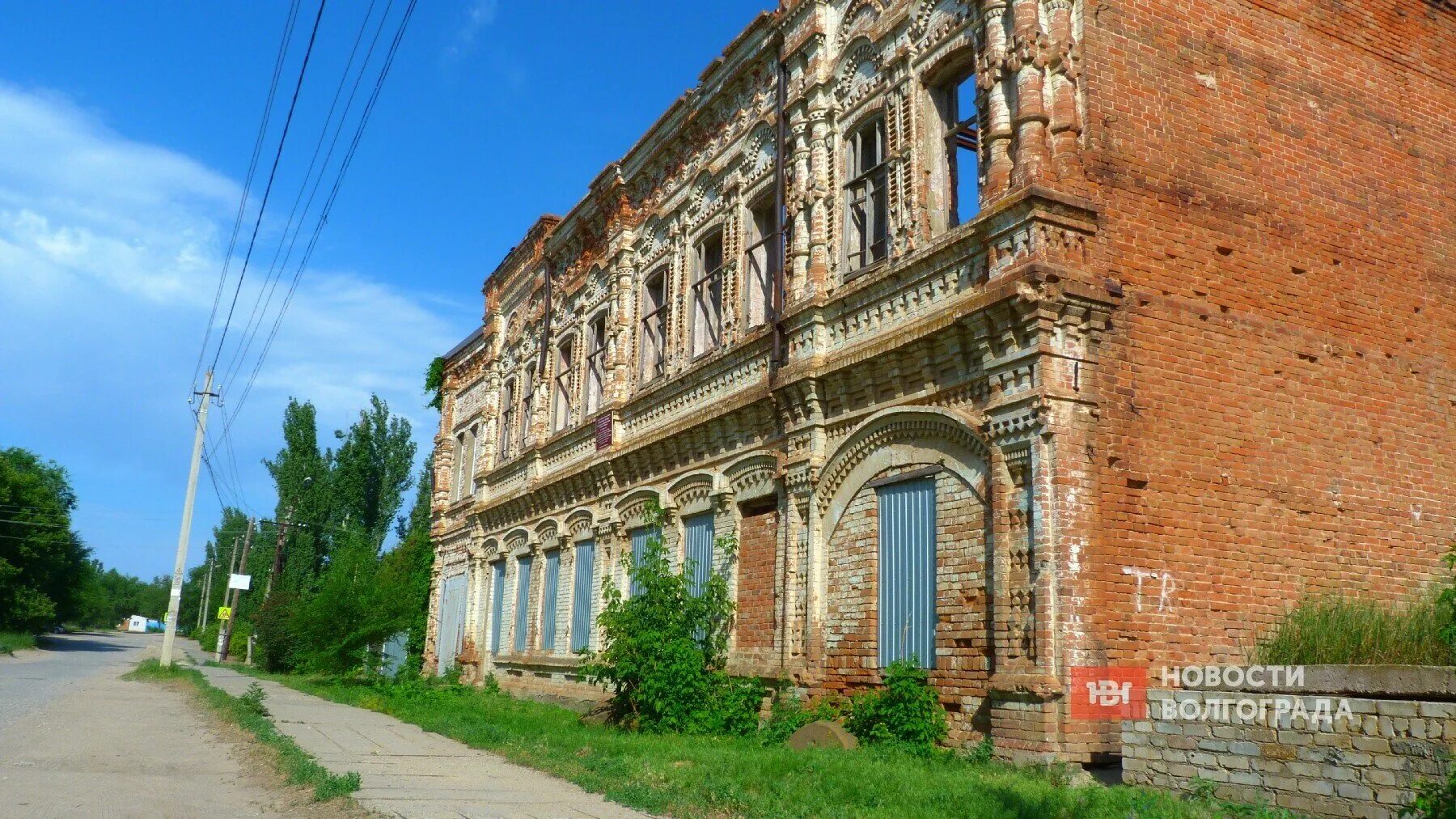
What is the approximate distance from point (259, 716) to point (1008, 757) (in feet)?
34.4

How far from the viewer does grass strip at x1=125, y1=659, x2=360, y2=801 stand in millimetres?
8250

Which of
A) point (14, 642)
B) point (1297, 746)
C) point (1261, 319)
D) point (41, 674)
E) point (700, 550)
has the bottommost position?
point (41, 674)

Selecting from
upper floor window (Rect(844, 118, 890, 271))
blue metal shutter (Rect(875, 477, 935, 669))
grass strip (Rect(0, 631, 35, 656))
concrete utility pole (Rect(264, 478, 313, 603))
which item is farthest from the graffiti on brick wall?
grass strip (Rect(0, 631, 35, 656))

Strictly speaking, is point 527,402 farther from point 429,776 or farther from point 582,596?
point 429,776

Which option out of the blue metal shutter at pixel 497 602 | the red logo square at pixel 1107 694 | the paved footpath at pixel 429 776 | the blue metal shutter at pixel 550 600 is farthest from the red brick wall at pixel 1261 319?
the blue metal shutter at pixel 497 602

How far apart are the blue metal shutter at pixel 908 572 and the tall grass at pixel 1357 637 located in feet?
9.53

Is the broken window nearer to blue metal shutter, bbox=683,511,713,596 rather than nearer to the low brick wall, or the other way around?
blue metal shutter, bbox=683,511,713,596

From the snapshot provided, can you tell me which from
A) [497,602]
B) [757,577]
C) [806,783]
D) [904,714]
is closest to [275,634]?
[497,602]

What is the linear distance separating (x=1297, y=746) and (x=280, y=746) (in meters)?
9.30

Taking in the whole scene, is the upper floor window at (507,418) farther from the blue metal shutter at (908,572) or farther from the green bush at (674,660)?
the blue metal shutter at (908,572)

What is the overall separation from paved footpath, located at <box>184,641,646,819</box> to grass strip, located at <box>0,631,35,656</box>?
28.6 m

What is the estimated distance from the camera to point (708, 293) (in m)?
16.5

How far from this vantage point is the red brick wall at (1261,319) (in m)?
9.36

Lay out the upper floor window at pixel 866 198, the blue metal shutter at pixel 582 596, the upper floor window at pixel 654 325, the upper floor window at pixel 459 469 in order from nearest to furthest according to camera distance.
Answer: the upper floor window at pixel 866 198 < the upper floor window at pixel 654 325 < the blue metal shutter at pixel 582 596 < the upper floor window at pixel 459 469
